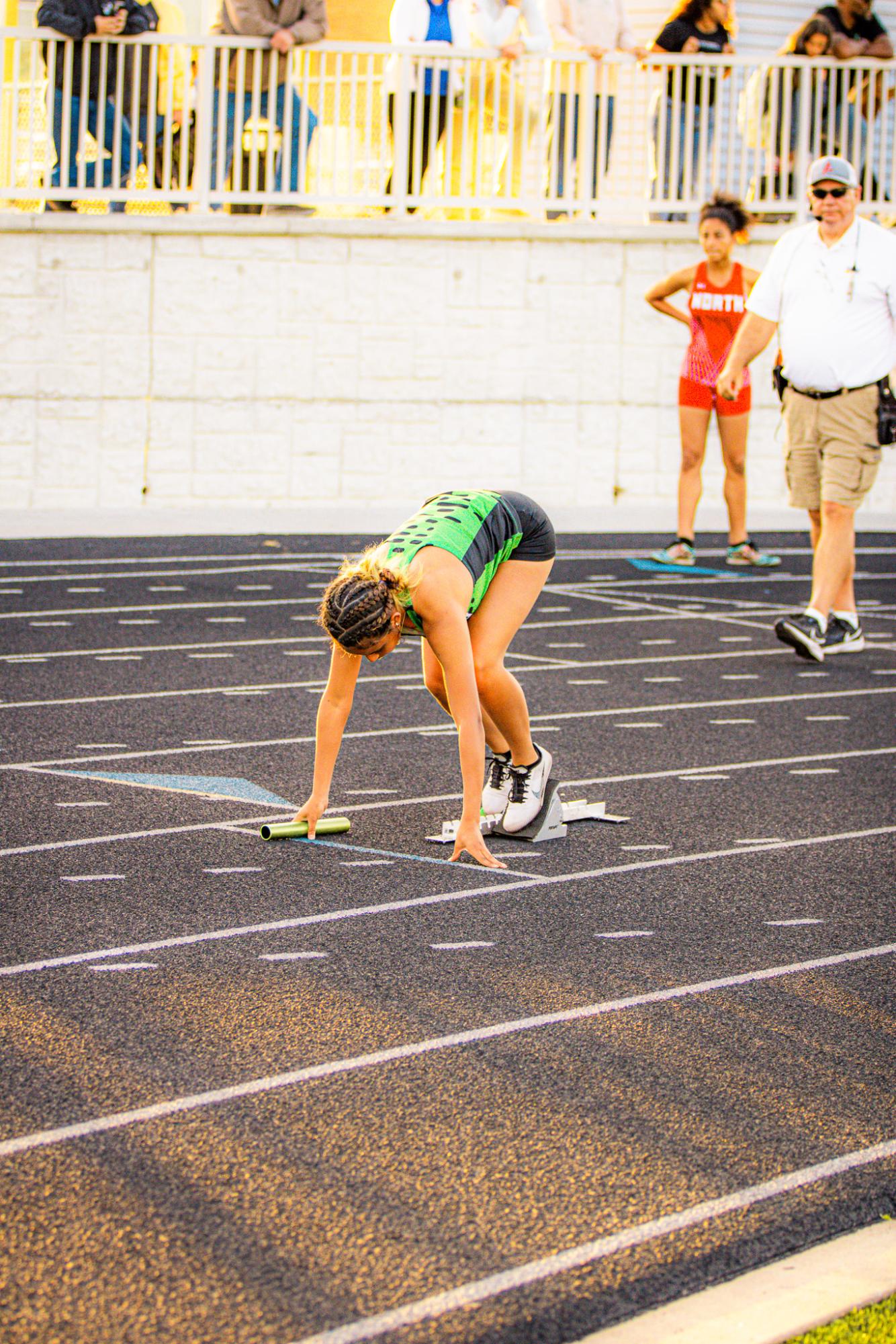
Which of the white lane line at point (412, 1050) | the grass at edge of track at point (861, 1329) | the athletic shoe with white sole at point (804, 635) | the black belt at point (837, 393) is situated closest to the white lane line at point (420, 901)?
the white lane line at point (412, 1050)

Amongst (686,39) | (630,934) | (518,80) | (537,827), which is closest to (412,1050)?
(630,934)

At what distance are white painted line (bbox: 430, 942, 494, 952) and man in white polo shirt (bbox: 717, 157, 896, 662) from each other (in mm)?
4463

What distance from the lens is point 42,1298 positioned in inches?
117

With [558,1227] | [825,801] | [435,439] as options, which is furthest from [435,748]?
[435,439]

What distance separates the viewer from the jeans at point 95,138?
46.8 ft

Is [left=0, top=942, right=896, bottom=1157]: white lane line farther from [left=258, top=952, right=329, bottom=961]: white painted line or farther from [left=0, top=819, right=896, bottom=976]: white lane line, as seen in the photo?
[left=0, top=819, right=896, bottom=976]: white lane line

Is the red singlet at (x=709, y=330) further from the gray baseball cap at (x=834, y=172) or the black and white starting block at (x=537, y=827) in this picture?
the black and white starting block at (x=537, y=827)

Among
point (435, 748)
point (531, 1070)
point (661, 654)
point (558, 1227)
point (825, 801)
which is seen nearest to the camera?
point (558, 1227)

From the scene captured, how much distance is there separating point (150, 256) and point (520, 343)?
2997mm

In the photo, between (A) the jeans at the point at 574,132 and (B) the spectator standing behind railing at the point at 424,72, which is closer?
(B) the spectator standing behind railing at the point at 424,72

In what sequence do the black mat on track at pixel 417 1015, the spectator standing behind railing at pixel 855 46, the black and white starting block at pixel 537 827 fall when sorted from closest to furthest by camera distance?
the black mat on track at pixel 417 1015 < the black and white starting block at pixel 537 827 < the spectator standing behind railing at pixel 855 46

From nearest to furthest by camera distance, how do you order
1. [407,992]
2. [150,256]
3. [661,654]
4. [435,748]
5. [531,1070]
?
[531,1070] < [407,992] < [435,748] < [661,654] < [150,256]

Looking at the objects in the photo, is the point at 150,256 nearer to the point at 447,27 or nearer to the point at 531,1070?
the point at 447,27

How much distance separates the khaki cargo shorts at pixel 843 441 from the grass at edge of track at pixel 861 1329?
20.9 feet
